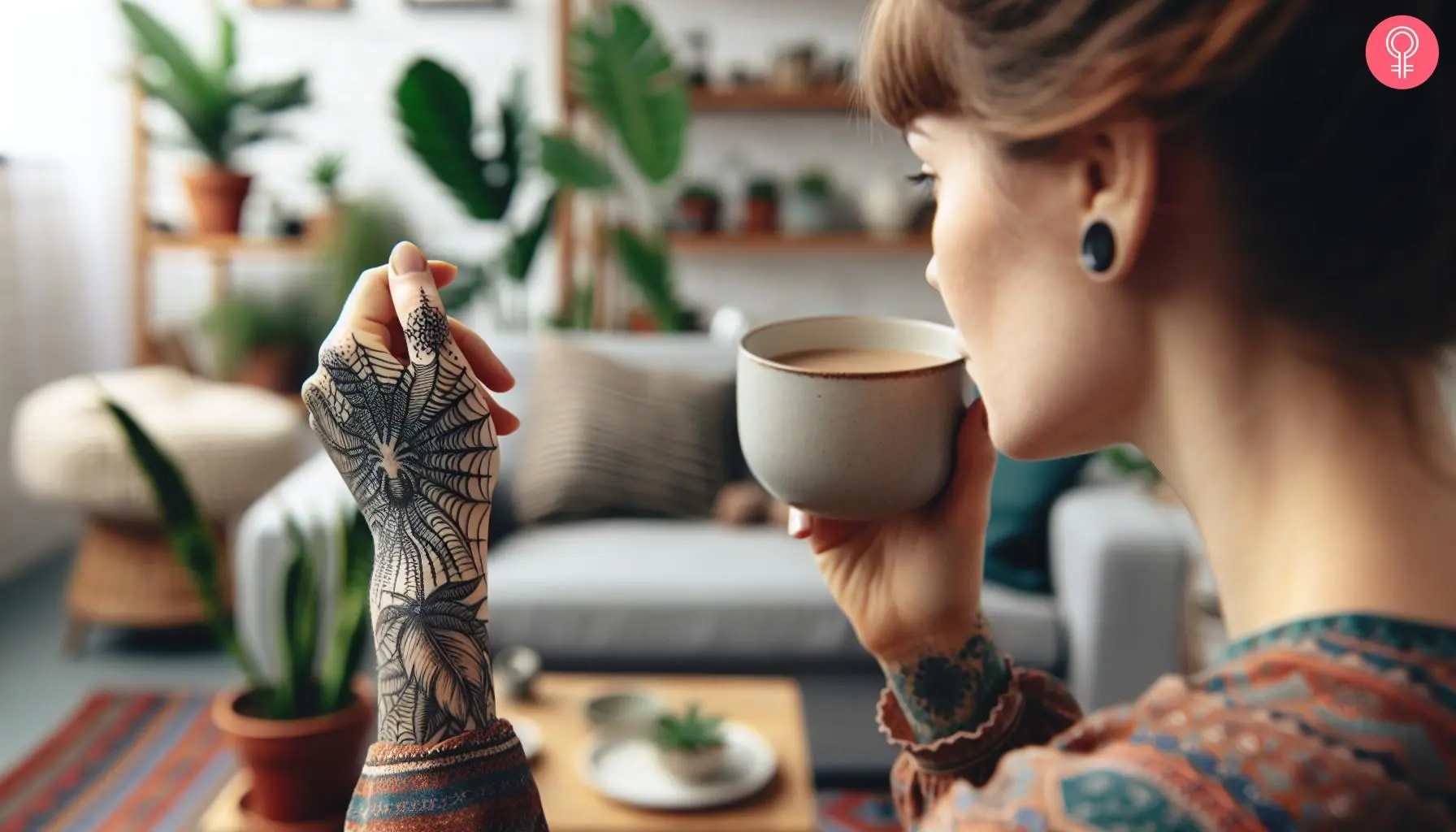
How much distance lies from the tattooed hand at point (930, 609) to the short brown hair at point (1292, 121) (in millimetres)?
251

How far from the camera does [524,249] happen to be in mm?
3176

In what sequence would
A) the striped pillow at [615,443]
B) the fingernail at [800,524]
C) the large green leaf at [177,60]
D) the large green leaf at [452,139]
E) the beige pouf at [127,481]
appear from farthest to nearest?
the large green leaf at [177,60]
the large green leaf at [452,139]
the beige pouf at [127,481]
the striped pillow at [615,443]
the fingernail at [800,524]

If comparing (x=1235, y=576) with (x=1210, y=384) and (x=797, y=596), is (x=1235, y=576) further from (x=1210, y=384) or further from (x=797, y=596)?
(x=797, y=596)

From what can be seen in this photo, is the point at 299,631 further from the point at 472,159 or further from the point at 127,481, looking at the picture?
the point at 472,159

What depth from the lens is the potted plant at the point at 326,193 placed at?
12.0 feet

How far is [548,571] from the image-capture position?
2.21m

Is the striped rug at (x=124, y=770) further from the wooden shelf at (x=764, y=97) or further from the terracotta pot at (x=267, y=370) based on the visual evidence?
the wooden shelf at (x=764, y=97)

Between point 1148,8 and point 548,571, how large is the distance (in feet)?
6.38

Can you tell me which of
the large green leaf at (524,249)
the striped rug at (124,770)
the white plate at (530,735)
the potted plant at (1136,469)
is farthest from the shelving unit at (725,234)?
the white plate at (530,735)

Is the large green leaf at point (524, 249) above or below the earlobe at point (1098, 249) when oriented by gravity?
below

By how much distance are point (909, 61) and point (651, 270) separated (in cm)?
265

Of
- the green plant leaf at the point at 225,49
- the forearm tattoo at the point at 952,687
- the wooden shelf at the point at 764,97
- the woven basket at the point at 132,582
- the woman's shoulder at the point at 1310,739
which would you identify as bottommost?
the woven basket at the point at 132,582

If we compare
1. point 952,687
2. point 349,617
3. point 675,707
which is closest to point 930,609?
point 952,687

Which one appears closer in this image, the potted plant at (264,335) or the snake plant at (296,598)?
the snake plant at (296,598)
